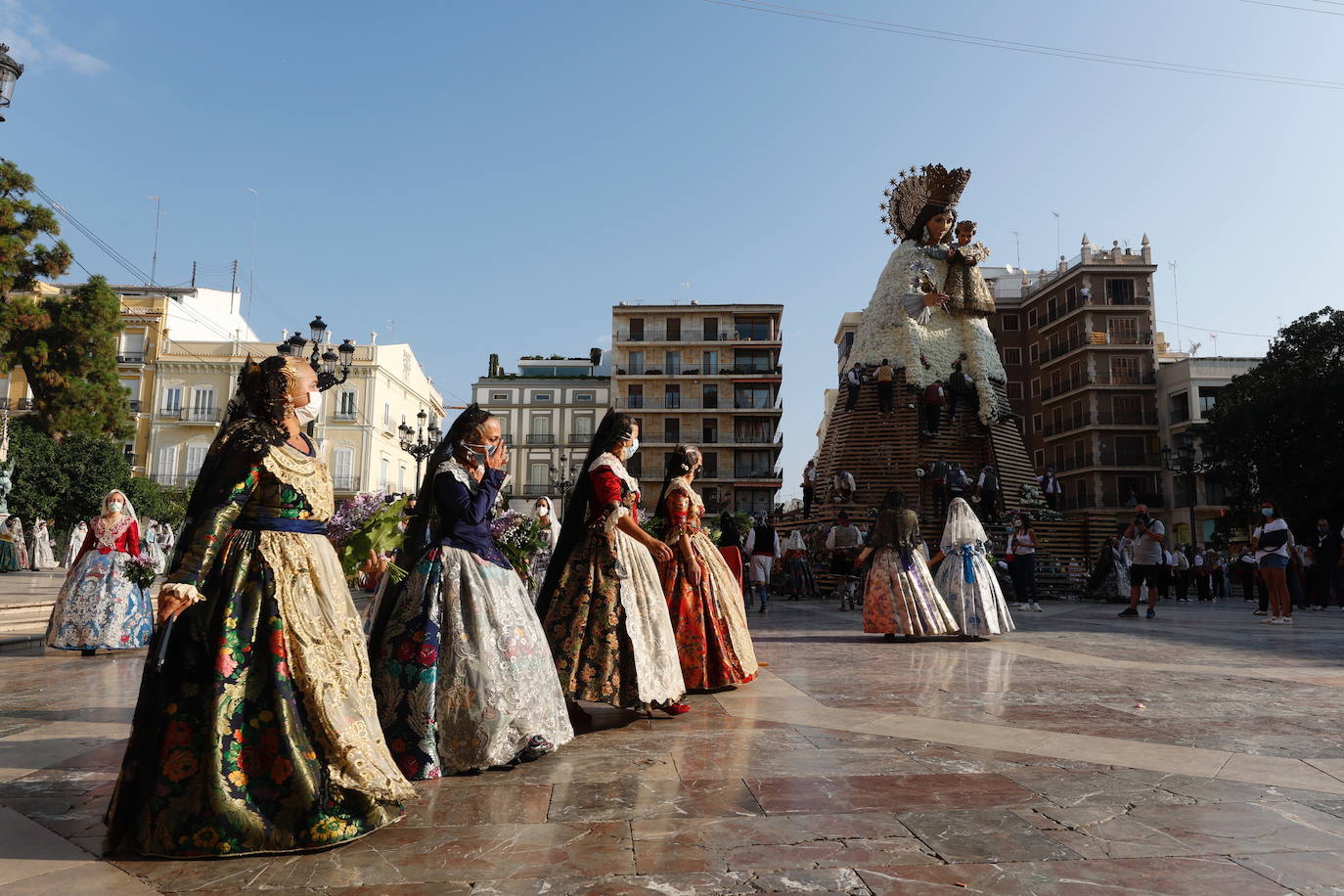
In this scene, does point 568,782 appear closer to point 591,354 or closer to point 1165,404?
point 1165,404

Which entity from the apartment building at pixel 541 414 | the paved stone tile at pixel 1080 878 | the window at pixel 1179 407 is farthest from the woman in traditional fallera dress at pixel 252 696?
the apartment building at pixel 541 414

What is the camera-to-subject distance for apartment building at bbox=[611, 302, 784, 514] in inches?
2322

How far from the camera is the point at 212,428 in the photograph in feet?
158

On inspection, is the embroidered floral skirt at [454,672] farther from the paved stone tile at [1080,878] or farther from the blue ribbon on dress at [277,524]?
the paved stone tile at [1080,878]

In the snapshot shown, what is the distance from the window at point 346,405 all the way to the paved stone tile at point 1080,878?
4985cm

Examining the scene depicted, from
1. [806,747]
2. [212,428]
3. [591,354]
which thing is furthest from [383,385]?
[806,747]

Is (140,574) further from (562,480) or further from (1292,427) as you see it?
(1292,427)

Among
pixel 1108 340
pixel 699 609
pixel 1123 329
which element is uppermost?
pixel 1123 329

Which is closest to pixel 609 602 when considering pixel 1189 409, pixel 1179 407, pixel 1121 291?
pixel 1189 409

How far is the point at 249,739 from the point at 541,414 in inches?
2345

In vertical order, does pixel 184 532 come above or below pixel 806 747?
above

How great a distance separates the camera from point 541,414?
6216 cm

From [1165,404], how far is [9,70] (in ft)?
177

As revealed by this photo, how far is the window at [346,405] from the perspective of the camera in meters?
49.2
